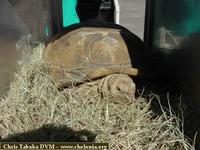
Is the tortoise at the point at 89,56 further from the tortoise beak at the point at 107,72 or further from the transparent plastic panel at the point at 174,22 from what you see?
the transparent plastic panel at the point at 174,22

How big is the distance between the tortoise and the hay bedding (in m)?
0.12

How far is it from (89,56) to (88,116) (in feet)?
1.79

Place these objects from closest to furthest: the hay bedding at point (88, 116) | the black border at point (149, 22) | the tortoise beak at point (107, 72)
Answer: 1. the hay bedding at point (88, 116)
2. the tortoise beak at point (107, 72)
3. the black border at point (149, 22)

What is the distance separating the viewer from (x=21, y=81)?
279cm

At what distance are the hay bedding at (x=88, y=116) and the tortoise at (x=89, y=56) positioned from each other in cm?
12

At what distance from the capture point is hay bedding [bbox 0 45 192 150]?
2193 mm

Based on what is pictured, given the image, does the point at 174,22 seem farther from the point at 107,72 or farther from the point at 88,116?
the point at 88,116

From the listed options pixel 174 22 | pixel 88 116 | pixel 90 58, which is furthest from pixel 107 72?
pixel 174 22

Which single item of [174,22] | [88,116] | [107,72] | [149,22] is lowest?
[88,116]

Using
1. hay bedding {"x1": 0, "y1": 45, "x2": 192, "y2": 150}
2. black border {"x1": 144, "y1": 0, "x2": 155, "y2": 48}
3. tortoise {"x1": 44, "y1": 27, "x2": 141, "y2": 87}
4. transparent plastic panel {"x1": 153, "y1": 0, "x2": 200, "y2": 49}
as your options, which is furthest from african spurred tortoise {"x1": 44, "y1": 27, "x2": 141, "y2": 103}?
black border {"x1": 144, "y1": 0, "x2": 155, "y2": 48}

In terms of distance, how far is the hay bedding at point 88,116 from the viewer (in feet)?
7.20

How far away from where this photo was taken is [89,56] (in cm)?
284

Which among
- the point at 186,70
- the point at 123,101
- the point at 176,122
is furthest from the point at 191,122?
the point at 123,101

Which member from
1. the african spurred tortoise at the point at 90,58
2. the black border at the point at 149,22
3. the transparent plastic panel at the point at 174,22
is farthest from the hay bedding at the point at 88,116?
the black border at the point at 149,22
